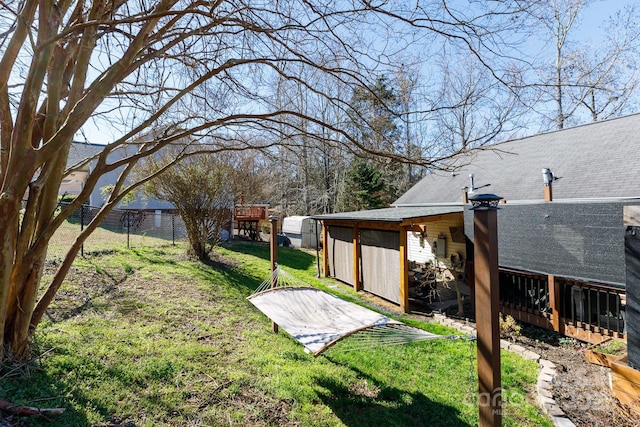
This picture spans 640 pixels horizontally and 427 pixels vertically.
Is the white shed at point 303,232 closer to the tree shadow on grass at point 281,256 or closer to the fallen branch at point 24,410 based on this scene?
the tree shadow on grass at point 281,256

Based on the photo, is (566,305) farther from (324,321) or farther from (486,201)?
(486,201)

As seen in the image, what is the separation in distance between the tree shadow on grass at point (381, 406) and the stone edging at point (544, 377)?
0.90 metres

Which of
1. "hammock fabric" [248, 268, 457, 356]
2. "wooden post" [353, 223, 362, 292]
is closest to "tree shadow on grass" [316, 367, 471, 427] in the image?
"hammock fabric" [248, 268, 457, 356]

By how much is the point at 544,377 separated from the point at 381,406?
97.8 inches

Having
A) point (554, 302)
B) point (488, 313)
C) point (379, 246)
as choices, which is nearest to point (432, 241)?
point (379, 246)

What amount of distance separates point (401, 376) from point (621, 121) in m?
8.92

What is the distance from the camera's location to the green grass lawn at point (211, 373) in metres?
2.75

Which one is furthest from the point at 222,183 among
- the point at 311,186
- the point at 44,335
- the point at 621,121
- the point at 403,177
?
the point at 403,177

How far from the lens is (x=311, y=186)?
21.6m

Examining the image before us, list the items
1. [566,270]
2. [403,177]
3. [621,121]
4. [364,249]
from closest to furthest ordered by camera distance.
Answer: [566,270] < [621,121] < [364,249] < [403,177]

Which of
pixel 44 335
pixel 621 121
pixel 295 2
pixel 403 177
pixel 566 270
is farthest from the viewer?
pixel 403 177

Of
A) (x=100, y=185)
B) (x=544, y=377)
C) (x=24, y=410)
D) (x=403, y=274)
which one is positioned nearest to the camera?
(x=24, y=410)

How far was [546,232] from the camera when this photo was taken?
268 inches

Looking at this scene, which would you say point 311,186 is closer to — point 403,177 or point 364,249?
point 403,177
